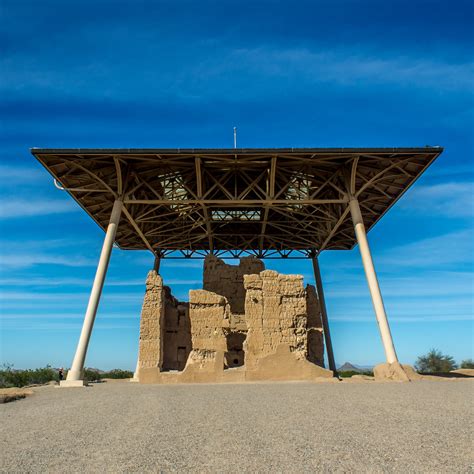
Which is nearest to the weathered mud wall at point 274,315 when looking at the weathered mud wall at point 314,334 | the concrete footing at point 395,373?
the concrete footing at point 395,373

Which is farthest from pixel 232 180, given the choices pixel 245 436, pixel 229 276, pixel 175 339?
pixel 245 436

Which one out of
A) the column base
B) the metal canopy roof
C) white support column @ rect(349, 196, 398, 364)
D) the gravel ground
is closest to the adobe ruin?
the column base

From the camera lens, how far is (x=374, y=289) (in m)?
19.9

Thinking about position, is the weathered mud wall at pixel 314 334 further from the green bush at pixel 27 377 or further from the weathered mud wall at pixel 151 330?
the green bush at pixel 27 377

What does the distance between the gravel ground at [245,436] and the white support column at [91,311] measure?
7177mm

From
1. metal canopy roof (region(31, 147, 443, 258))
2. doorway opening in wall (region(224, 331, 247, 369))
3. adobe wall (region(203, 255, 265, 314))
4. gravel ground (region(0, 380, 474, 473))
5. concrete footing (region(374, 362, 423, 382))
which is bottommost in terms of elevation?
gravel ground (region(0, 380, 474, 473))

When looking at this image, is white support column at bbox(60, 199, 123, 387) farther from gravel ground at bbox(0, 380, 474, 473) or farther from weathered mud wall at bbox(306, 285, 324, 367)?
weathered mud wall at bbox(306, 285, 324, 367)

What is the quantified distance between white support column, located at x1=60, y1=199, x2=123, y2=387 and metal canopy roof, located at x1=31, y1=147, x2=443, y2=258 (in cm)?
207

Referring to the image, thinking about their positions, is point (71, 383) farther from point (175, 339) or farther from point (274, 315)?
point (274, 315)

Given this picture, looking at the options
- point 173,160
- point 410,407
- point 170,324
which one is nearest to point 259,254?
point 170,324

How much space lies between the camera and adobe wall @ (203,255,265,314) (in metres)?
24.1

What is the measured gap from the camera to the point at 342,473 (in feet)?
14.4

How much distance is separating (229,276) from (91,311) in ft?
27.4

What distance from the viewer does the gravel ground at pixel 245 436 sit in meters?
4.80
